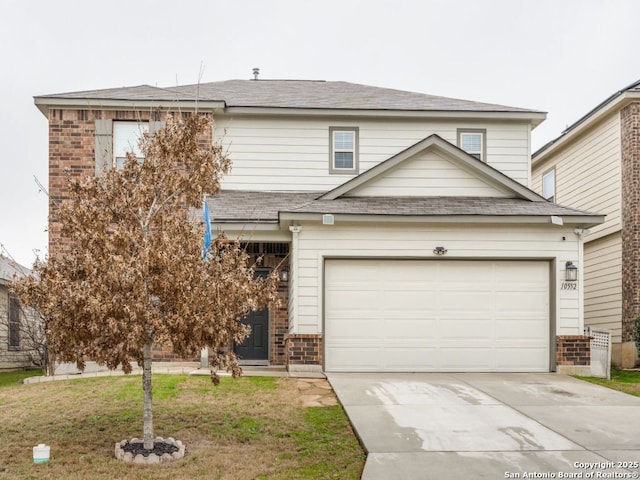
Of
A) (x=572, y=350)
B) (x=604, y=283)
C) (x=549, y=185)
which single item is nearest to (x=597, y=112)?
(x=604, y=283)

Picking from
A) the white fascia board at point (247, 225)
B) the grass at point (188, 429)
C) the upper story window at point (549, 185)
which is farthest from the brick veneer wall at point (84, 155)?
the upper story window at point (549, 185)

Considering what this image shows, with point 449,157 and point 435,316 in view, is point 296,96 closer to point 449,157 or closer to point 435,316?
point 449,157

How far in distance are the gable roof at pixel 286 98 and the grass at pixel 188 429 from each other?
252 inches

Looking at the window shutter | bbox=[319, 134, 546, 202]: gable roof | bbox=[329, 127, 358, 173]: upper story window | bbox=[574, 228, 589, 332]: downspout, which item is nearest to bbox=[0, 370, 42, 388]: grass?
the window shutter

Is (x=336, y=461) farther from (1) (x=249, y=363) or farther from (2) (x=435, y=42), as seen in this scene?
(2) (x=435, y=42)

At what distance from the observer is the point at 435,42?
20.1 meters

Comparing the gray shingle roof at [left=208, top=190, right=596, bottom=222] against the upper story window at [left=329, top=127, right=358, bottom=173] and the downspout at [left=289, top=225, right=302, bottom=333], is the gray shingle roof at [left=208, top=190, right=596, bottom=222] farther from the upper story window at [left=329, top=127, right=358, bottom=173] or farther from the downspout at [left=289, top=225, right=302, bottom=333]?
the upper story window at [left=329, top=127, right=358, bottom=173]

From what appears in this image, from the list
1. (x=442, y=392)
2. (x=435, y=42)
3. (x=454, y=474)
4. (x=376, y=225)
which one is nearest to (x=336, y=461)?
(x=454, y=474)

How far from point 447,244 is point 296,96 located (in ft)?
20.1

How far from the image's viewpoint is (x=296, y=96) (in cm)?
1711

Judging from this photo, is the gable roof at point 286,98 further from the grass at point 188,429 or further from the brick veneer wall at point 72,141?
the grass at point 188,429

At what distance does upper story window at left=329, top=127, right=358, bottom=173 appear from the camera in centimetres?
1605

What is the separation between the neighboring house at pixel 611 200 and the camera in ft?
52.2

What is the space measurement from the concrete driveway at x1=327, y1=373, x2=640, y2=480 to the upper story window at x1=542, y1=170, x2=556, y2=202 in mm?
10077
